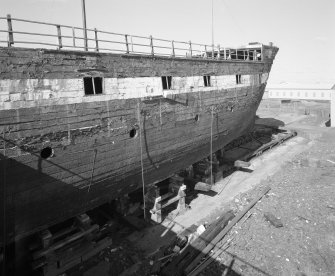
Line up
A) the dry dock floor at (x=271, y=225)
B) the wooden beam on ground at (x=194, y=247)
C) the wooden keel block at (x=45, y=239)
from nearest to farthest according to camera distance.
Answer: the wooden keel block at (x=45, y=239) → the wooden beam on ground at (x=194, y=247) → the dry dock floor at (x=271, y=225)

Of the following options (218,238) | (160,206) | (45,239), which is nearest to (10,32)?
(45,239)

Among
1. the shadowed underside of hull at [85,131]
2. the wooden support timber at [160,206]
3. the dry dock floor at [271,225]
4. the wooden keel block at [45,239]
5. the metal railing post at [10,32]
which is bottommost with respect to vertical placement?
the dry dock floor at [271,225]

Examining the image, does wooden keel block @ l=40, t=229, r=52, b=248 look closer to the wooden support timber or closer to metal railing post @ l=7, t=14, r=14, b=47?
the wooden support timber

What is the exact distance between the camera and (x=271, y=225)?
9.88 meters

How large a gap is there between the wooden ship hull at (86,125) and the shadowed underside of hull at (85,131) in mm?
24

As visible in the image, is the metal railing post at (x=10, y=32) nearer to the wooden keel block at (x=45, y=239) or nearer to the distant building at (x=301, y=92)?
the wooden keel block at (x=45, y=239)

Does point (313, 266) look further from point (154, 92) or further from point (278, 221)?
point (154, 92)

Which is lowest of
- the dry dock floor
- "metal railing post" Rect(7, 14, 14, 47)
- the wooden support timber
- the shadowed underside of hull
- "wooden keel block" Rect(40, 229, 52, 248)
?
the dry dock floor

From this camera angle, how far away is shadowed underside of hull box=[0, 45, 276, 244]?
623 cm

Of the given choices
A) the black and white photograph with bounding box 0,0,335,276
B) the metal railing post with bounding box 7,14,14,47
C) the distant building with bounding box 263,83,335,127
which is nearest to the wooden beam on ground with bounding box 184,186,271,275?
the black and white photograph with bounding box 0,0,335,276

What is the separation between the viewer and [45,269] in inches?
276

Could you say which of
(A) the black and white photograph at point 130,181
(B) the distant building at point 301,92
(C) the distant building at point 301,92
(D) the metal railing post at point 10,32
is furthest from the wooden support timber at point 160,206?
(C) the distant building at point 301,92

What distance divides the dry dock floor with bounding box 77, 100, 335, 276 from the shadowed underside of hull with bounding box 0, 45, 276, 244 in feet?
6.90

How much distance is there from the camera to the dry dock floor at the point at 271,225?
7875 millimetres
